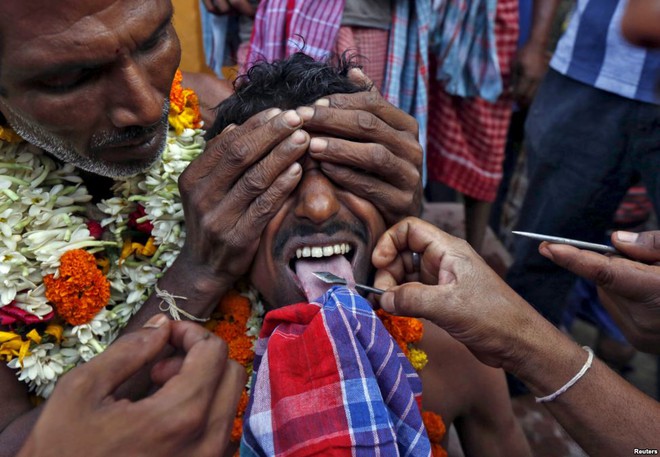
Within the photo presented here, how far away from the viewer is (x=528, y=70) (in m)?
3.75

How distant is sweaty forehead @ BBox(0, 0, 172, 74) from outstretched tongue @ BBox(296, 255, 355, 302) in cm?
88

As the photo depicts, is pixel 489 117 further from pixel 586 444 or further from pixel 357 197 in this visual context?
pixel 586 444

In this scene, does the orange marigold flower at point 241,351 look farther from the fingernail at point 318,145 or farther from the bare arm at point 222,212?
the fingernail at point 318,145

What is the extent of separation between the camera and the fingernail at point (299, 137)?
181 cm

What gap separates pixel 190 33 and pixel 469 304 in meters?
3.22

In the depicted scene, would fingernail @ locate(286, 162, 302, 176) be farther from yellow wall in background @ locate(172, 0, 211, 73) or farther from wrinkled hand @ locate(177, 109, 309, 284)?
yellow wall in background @ locate(172, 0, 211, 73)

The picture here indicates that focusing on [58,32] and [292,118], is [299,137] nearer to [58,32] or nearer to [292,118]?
[292,118]

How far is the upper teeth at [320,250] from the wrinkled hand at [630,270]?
2.05 feet

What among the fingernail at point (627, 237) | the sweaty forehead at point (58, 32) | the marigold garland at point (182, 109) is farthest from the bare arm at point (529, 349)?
the marigold garland at point (182, 109)

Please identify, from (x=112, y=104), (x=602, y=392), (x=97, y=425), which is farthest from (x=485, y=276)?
(x=112, y=104)

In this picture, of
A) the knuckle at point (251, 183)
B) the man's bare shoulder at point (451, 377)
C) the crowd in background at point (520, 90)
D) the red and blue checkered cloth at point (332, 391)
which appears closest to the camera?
the red and blue checkered cloth at point (332, 391)

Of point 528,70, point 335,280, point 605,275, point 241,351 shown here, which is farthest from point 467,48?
point 241,351

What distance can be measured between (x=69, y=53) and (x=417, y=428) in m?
1.42

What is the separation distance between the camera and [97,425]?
3.91ft
